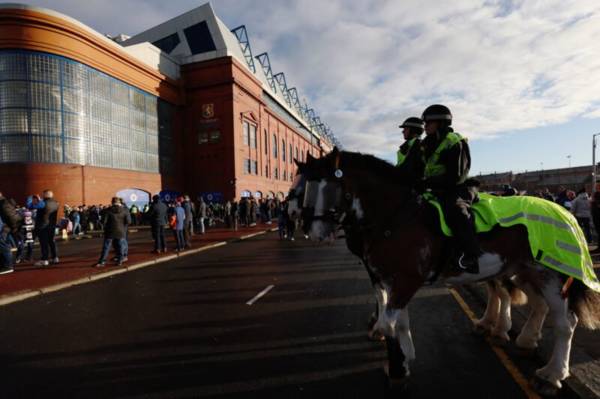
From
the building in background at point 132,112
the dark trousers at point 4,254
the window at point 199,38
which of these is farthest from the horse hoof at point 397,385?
the window at point 199,38

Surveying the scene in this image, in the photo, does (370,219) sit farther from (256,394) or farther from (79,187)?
(79,187)

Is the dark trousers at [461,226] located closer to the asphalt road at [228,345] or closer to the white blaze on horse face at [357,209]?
the white blaze on horse face at [357,209]

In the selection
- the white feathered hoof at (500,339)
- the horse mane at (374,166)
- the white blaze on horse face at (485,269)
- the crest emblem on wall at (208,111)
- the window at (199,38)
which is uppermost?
the window at (199,38)

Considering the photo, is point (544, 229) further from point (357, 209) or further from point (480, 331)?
point (357, 209)

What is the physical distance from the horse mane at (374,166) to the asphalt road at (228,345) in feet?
6.60

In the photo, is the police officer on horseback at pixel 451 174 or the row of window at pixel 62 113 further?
the row of window at pixel 62 113

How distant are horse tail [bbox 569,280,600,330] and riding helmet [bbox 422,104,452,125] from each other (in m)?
2.03

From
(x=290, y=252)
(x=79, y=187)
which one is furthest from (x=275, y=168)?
(x=290, y=252)

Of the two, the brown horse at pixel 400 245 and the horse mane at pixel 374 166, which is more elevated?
the horse mane at pixel 374 166

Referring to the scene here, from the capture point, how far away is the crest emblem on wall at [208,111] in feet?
126

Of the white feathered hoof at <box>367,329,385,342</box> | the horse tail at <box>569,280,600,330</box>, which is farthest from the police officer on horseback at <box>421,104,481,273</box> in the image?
the white feathered hoof at <box>367,329,385,342</box>

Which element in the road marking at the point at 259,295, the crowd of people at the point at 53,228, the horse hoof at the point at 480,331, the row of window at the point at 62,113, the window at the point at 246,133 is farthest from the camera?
the window at the point at 246,133

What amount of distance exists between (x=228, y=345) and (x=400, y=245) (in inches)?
101

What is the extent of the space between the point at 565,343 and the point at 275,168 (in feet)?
164
